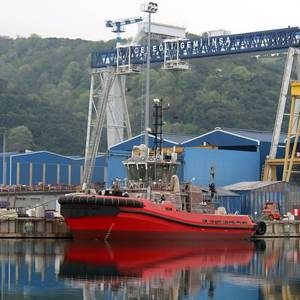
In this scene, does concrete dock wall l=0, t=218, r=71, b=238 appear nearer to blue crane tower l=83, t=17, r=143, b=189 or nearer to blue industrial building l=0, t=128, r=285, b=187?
blue industrial building l=0, t=128, r=285, b=187

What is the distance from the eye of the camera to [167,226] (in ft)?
205

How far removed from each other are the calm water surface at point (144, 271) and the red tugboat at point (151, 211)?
97 cm

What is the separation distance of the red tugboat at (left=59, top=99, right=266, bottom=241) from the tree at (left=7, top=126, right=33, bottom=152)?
3472 inches

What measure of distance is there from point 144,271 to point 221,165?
3932 centimetres

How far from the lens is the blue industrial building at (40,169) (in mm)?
100375

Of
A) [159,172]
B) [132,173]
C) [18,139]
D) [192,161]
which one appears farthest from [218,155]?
[18,139]

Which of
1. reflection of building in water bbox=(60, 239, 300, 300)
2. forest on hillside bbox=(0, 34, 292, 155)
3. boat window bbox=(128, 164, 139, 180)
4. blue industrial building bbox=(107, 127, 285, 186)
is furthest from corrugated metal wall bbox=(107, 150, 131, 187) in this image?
forest on hillside bbox=(0, 34, 292, 155)

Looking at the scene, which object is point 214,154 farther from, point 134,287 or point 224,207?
point 134,287

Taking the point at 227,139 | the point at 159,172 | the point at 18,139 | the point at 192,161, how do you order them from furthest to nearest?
the point at 18,139 → the point at 227,139 → the point at 192,161 → the point at 159,172

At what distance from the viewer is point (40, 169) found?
335 ft

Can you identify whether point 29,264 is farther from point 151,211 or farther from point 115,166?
point 115,166

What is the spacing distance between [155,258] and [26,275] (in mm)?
9845

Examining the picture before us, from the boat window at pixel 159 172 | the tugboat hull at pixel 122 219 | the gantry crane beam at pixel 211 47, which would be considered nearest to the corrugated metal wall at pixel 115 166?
the gantry crane beam at pixel 211 47

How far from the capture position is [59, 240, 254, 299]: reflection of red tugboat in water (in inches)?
1664
